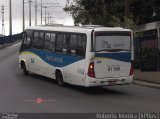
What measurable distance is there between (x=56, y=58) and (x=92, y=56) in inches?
124

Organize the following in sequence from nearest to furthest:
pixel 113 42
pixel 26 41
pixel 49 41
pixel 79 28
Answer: pixel 113 42 → pixel 79 28 → pixel 49 41 → pixel 26 41

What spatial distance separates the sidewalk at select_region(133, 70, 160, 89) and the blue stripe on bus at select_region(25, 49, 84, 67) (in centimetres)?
361

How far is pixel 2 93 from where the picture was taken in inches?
714

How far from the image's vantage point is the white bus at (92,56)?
1856cm

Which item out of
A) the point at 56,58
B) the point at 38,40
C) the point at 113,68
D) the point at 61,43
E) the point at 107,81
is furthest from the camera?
the point at 38,40

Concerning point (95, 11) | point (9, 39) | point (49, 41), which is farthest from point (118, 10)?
point (9, 39)

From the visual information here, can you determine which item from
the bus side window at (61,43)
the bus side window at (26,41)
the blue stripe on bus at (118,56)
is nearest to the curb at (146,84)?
the blue stripe on bus at (118,56)

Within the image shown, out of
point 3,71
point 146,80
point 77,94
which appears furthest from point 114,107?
point 3,71

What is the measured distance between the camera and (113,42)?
19.0 m

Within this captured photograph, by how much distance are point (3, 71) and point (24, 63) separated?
239cm

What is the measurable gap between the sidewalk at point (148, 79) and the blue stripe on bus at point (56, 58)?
361cm

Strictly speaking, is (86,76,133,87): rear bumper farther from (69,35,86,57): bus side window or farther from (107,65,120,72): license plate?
(69,35,86,57): bus side window

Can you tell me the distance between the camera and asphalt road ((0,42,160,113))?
1451cm

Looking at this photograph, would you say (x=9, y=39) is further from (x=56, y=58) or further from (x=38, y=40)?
(x=56, y=58)
